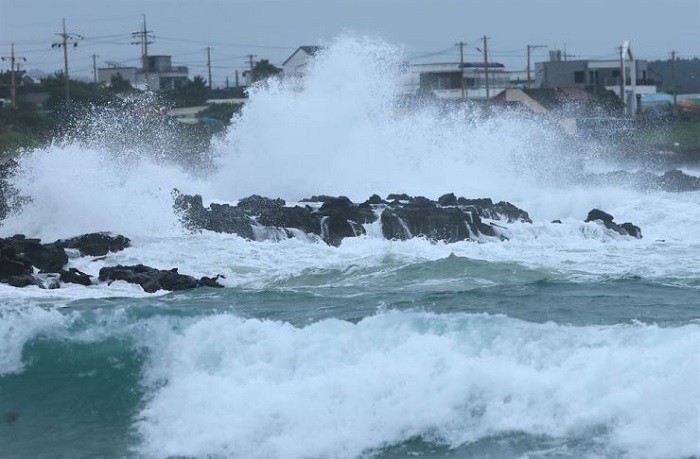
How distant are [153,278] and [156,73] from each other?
57.8 metres

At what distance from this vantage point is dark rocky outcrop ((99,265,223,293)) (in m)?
17.4

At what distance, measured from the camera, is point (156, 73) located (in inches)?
2911

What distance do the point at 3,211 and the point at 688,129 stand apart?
132ft

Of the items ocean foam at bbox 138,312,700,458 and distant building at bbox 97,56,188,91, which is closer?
ocean foam at bbox 138,312,700,458

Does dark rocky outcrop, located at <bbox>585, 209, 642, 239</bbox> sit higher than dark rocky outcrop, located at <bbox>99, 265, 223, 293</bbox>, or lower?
lower

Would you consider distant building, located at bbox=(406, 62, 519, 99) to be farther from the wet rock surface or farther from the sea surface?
the wet rock surface

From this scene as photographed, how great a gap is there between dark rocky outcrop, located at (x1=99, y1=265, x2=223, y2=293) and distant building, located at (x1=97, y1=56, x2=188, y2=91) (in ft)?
174

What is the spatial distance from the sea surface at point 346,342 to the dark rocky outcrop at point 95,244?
0.94 ft

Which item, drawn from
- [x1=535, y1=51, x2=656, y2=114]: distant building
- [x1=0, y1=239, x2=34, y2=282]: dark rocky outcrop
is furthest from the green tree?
[x1=0, y1=239, x2=34, y2=282]: dark rocky outcrop

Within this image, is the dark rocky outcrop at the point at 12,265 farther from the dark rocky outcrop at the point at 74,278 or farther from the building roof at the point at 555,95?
the building roof at the point at 555,95

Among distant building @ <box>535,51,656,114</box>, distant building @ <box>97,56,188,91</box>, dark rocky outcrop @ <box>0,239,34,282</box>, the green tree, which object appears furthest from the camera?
distant building @ <box>97,56,188,91</box>

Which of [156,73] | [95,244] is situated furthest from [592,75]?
[95,244]

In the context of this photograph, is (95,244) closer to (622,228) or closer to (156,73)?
(622,228)

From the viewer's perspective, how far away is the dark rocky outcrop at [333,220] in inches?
898
